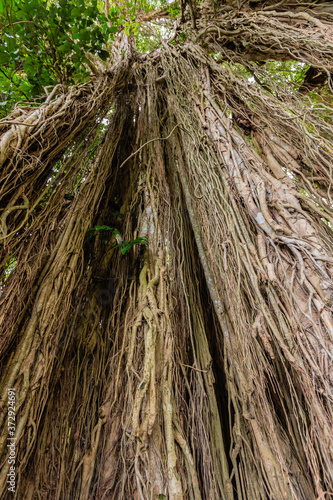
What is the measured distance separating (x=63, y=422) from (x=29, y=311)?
0.48m

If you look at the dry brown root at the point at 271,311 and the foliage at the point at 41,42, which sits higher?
the foliage at the point at 41,42

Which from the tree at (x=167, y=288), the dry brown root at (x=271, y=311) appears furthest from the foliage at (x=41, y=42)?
the dry brown root at (x=271, y=311)

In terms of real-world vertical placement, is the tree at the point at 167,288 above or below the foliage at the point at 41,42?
below

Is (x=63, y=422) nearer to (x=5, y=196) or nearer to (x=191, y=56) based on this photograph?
(x=5, y=196)

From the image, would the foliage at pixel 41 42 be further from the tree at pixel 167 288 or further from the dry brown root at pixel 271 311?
the dry brown root at pixel 271 311

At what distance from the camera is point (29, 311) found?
107 centimetres

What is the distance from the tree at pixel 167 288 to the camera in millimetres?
889

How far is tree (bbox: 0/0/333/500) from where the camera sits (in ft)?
2.92

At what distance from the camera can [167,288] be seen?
4.21 ft

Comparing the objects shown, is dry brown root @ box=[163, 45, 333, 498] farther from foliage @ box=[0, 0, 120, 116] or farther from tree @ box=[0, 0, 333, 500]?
foliage @ box=[0, 0, 120, 116]

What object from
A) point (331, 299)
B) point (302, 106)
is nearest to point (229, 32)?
point (302, 106)

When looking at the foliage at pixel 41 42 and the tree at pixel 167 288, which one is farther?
the foliage at pixel 41 42

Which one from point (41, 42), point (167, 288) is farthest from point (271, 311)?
point (41, 42)

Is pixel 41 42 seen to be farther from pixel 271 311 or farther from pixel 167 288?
pixel 271 311
